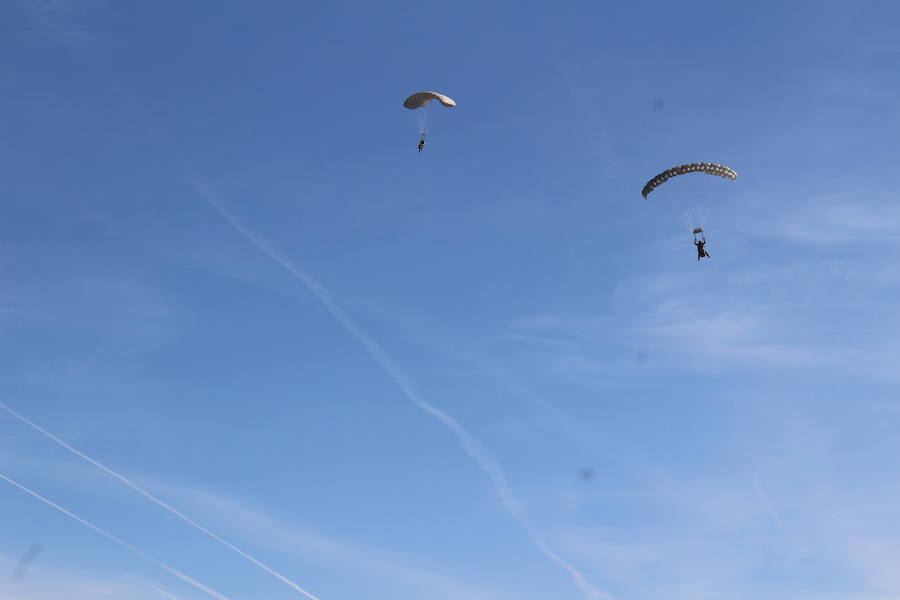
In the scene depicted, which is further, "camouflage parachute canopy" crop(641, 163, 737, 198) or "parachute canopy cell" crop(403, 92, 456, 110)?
"parachute canopy cell" crop(403, 92, 456, 110)

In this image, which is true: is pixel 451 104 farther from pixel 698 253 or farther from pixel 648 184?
pixel 698 253

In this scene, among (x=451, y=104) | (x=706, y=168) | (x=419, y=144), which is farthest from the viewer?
(x=419, y=144)

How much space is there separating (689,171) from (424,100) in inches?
1129

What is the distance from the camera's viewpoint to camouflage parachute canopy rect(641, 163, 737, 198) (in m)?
88.9

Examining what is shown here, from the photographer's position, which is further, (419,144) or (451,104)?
(419,144)

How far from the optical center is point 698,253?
92.8 meters

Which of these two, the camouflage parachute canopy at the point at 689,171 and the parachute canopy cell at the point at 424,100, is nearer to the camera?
the camouflage parachute canopy at the point at 689,171

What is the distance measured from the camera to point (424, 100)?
324 feet

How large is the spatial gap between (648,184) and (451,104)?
2226 cm

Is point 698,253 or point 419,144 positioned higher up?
point 419,144

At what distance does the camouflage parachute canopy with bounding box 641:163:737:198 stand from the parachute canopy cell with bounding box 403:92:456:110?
22388 mm

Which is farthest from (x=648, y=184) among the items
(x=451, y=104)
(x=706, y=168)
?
(x=451, y=104)

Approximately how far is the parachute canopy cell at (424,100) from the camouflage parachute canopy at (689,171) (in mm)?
22388

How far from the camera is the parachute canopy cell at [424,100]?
97938mm
